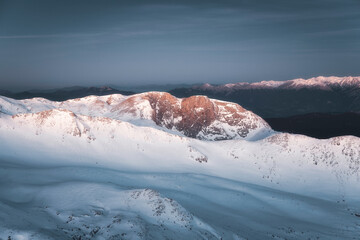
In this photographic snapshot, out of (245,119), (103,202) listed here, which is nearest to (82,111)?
(245,119)

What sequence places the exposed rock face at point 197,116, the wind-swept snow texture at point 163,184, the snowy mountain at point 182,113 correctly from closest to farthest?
the wind-swept snow texture at point 163,184, the snowy mountain at point 182,113, the exposed rock face at point 197,116

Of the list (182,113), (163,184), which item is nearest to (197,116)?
(182,113)

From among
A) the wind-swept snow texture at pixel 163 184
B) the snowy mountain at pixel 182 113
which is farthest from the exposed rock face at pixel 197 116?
the wind-swept snow texture at pixel 163 184

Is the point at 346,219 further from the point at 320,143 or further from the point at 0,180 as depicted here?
the point at 0,180

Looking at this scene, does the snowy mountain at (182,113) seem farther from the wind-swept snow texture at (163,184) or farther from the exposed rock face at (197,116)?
the wind-swept snow texture at (163,184)

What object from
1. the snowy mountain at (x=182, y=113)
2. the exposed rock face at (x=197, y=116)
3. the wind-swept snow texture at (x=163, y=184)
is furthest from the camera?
the exposed rock face at (x=197, y=116)

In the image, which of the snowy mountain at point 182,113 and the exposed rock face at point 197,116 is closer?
the snowy mountain at point 182,113

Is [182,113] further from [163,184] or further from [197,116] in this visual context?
[163,184]

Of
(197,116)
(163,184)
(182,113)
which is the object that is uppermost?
(182,113)
